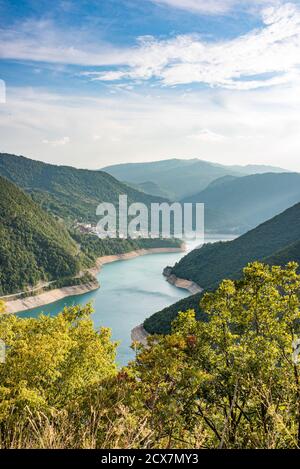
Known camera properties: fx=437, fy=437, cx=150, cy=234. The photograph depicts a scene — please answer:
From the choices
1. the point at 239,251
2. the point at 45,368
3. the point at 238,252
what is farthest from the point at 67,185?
the point at 45,368

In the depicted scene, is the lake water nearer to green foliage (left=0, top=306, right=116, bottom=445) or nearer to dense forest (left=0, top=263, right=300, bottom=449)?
green foliage (left=0, top=306, right=116, bottom=445)

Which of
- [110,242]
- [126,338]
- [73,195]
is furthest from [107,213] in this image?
[126,338]

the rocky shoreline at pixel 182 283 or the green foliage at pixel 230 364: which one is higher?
the green foliage at pixel 230 364

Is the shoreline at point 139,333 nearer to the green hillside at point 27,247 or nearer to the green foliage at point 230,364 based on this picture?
the green hillside at point 27,247

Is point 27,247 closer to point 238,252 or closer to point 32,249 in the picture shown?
point 32,249

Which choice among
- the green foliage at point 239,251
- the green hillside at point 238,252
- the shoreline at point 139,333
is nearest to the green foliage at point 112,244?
the green foliage at point 239,251

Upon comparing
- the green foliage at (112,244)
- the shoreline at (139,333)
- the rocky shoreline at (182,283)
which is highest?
the green foliage at (112,244)

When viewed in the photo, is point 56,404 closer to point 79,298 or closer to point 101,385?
point 101,385
